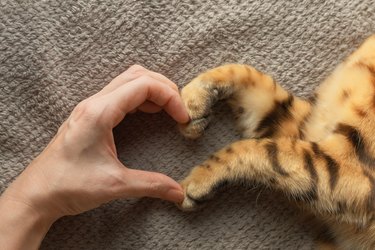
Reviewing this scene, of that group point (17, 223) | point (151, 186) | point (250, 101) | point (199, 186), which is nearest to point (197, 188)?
point (199, 186)

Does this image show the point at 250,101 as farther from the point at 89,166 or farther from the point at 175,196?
the point at 89,166

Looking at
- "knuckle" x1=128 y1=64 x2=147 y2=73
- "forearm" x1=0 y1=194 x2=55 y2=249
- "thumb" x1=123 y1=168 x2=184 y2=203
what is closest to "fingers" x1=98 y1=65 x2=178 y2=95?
"knuckle" x1=128 y1=64 x2=147 y2=73

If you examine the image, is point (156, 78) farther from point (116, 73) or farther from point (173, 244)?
point (173, 244)

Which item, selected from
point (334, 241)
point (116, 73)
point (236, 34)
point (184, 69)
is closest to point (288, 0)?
point (236, 34)

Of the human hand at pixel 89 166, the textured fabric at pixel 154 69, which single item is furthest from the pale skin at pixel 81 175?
the textured fabric at pixel 154 69

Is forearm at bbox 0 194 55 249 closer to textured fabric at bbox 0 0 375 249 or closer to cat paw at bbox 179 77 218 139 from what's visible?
textured fabric at bbox 0 0 375 249

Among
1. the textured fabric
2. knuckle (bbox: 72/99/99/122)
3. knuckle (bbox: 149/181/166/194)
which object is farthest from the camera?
the textured fabric

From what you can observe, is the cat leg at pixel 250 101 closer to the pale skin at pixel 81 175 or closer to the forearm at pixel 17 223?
the pale skin at pixel 81 175
